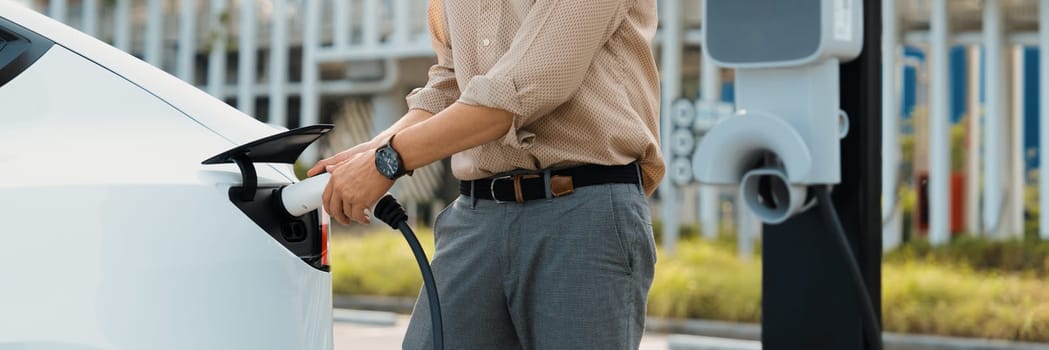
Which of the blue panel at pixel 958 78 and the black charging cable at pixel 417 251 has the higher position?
the blue panel at pixel 958 78

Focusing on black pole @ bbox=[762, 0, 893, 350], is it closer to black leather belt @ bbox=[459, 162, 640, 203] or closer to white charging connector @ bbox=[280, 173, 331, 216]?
black leather belt @ bbox=[459, 162, 640, 203]

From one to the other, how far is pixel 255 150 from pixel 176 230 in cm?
19

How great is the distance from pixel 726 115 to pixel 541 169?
5337mm

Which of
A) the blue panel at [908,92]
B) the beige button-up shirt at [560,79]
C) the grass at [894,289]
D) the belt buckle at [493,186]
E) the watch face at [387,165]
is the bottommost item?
the grass at [894,289]

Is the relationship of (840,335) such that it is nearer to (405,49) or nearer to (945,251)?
(945,251)

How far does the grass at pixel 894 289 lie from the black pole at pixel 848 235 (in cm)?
575

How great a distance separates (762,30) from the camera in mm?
2996

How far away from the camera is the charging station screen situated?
9.61 ft

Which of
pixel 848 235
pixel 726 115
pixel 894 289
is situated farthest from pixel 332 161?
pixel 894 289

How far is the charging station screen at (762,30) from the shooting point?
9.61 ft

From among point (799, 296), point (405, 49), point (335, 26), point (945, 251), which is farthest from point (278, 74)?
point (799, 296)

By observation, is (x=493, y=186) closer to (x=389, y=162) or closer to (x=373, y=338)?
(x=389, y=162)

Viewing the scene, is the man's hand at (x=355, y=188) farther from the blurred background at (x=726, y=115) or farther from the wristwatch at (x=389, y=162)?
the blurred background at (x=726, y=115)

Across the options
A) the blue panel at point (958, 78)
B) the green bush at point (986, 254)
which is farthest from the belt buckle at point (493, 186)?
the blue panel at point (958, 78)
